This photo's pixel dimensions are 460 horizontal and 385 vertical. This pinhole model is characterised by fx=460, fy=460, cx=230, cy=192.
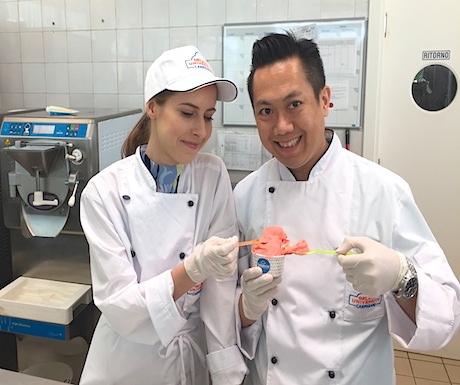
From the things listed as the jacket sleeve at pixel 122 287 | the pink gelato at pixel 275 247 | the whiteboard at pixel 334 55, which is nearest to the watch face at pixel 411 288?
the pink gelato at pixel 275 247

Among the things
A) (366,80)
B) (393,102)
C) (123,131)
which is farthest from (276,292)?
(393,102)

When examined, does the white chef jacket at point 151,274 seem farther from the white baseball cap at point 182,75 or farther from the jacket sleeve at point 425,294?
the jacket sleeve at point 425,294

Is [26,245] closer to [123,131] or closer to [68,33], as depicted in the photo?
[123,131]

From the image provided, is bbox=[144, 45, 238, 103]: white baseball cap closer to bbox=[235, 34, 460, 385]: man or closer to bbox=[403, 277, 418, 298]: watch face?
bbox=[235, 34, 460, 385]: man

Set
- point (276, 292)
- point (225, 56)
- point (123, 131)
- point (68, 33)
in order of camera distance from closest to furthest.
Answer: point (276, 292)
point (123, 131)
point (225, 56)
point (68, 33)

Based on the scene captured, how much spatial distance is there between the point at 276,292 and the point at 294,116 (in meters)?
0.48

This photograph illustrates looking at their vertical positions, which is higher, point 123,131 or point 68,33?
point 68,33

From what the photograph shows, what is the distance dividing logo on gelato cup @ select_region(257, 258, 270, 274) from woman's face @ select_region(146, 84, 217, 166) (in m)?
0.38

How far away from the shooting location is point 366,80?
8.54 feet

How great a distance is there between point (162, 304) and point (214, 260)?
0.20 m

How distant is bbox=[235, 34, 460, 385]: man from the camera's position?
1.23m

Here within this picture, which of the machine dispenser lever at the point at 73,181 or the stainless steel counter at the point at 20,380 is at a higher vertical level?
the machine dispenser lever at the point at 73,181

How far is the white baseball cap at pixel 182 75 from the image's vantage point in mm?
1254

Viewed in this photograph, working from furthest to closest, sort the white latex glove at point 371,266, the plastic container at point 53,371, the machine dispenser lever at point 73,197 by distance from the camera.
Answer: the plastic container at point 53,371, the machine dispenser lever at point 73,197, the white latex glove at point 371,266
